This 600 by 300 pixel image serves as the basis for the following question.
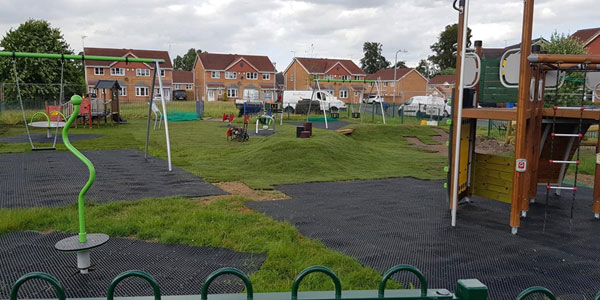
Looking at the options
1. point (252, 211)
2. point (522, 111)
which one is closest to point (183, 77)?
point (252, 211)

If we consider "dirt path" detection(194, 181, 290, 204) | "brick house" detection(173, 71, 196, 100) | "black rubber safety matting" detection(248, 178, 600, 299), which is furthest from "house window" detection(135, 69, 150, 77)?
"black rubber safety matting" detection(248, 178, 600, 299)

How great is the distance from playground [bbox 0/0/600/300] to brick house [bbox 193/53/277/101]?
53.7 m

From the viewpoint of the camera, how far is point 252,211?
6.62m

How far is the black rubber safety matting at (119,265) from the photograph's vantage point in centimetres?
376

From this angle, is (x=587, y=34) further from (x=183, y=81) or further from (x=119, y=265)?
(x=183, y=81)

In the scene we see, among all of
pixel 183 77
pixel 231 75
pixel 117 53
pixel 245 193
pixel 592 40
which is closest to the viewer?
pixel 245 193

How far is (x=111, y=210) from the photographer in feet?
20.9

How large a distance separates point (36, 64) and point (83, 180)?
2753 cm

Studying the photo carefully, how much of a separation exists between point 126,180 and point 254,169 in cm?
305

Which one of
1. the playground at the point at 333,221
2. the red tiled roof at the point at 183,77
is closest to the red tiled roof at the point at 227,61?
the red tiled roof at the point at 183,77

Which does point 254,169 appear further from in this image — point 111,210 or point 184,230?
point 184,230

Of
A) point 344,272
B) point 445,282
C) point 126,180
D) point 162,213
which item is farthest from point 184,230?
point 126,180

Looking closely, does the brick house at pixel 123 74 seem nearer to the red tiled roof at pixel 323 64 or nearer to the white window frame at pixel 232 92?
the white window frame at pixel 232 92

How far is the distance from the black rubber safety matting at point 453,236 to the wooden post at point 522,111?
1.45ft
